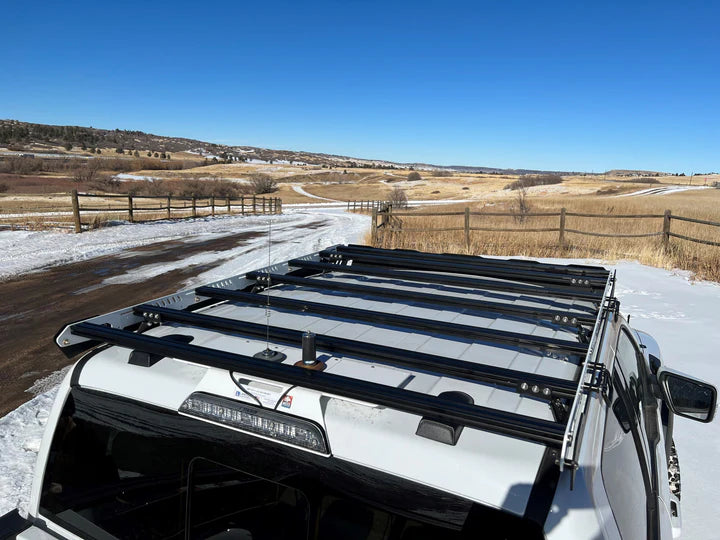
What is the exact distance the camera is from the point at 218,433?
4.75 ft

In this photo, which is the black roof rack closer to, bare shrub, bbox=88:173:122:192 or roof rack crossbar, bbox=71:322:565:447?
roof rack crossbar, bbox=71:322:565:447

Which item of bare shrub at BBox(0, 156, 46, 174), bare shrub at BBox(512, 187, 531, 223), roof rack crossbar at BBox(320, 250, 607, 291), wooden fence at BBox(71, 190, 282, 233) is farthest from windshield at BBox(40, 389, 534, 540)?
bare shrub at BBox(0, 156, 46, 174)

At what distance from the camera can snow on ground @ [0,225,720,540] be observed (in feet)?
11.0

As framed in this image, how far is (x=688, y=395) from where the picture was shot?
2.12m

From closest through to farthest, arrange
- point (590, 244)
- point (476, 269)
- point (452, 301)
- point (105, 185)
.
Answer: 1. point (452, 301)
2. point (476, 269)
3. point (590, 244)
4. point (105, 185)

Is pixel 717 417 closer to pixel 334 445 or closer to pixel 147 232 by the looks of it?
pixel 334 445

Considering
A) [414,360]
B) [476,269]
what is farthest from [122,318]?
[476,269]

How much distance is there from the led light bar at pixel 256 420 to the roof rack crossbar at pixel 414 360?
42 cm

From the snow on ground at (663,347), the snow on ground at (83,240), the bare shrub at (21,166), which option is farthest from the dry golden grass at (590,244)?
the bare shrub at (21,166)

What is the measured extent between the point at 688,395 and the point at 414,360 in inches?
55.3

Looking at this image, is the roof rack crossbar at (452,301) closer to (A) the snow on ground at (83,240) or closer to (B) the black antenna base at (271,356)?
(B) the black antenna base at (271,356)

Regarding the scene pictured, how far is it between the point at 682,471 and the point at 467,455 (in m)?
3.63

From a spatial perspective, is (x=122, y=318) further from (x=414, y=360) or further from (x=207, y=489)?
(x=414, y=360)

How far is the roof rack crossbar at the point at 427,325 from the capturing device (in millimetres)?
1923
